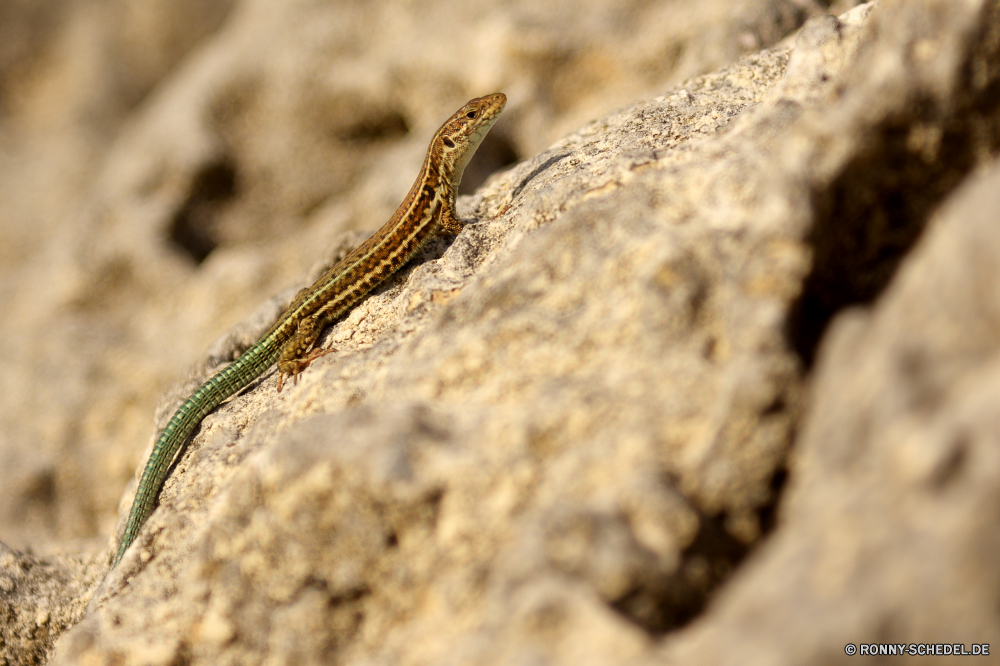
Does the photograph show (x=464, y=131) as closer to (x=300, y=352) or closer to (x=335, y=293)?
(x=335, y=293)

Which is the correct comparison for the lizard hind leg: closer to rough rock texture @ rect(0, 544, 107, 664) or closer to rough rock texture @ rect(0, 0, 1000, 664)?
rough rock texture @ rect(0, 0, 1000, 664)

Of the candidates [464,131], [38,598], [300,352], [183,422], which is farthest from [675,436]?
[38,598]

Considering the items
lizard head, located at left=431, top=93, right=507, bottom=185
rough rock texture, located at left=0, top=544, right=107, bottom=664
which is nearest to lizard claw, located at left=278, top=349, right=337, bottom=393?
rough rock texture, located at left=0, top=544, right=107, bottom=664

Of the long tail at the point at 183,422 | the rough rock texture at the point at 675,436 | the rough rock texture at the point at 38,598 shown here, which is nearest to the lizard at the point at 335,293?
the long tail at the point at 183,422

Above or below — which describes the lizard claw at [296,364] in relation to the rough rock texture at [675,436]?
above

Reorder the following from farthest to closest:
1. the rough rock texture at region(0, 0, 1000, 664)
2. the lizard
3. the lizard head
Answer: the lizard head, the lizard, the rough rock texture at region(0, 0, 1000, 664)

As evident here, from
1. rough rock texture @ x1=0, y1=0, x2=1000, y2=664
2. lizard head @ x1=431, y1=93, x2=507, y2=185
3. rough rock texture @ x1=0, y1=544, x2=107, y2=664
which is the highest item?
lizard head @ x1=431, y1=93, x2=507, y2=185

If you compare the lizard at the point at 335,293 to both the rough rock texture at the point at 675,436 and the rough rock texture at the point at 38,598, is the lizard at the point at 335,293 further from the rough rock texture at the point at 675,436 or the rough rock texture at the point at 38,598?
the rough rock texture at the point at 38,598
